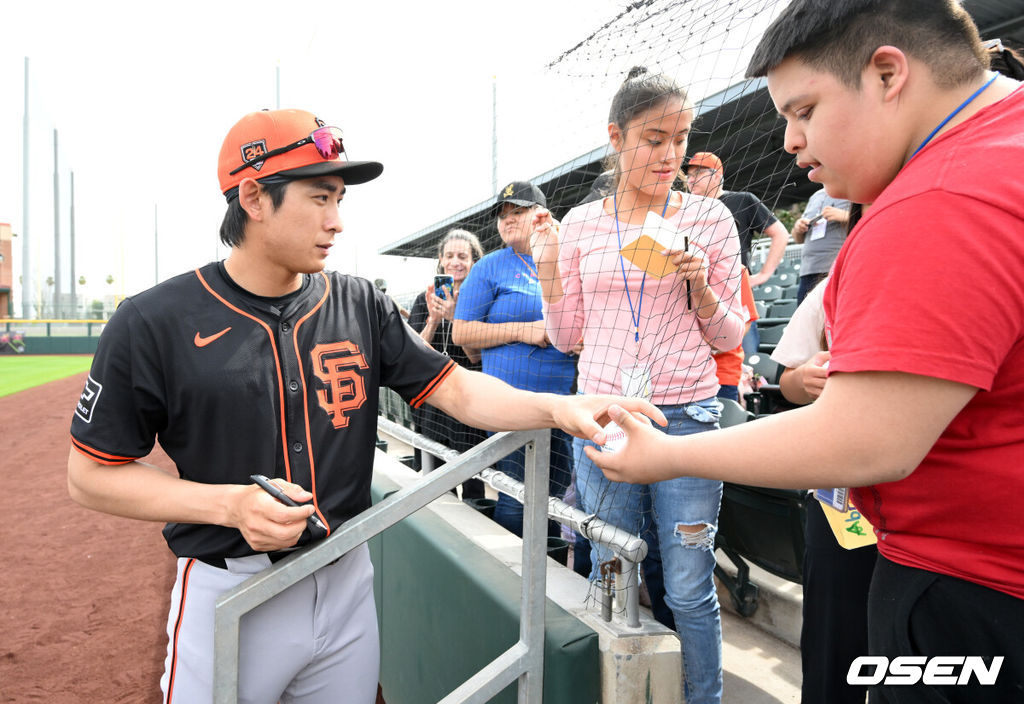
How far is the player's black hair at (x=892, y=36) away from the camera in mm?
851

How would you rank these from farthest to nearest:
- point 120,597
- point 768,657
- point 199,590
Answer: point 120,597 < point 768,657 < point 199,590

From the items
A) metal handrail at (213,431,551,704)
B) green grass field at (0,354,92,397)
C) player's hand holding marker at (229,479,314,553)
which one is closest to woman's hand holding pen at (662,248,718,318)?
metal handrail at (213,431,551,704)

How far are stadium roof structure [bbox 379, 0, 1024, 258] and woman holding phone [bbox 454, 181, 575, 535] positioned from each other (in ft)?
1.23

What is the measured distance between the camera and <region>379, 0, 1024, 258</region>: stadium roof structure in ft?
7.72

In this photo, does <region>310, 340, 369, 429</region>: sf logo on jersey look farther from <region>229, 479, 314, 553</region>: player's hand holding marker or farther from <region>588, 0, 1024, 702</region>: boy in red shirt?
<region>588, 0, 1024, 702</region>: boy in red shirt

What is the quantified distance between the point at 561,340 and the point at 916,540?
156cm

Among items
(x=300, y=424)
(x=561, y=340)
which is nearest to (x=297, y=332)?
(x=300, y=424)

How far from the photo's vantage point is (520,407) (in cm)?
157

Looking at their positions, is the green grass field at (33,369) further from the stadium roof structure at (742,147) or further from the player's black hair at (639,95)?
the player's black hair at (639,95)

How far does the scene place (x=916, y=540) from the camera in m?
0.91

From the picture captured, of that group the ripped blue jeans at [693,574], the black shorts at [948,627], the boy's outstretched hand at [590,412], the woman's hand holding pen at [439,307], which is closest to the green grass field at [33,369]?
the woman's hand holding pen at [439,307]

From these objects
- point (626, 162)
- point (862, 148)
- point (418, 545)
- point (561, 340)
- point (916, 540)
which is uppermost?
point (626, 162)

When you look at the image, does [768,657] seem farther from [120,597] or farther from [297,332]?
[120,597]

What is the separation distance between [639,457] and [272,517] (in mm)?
696
